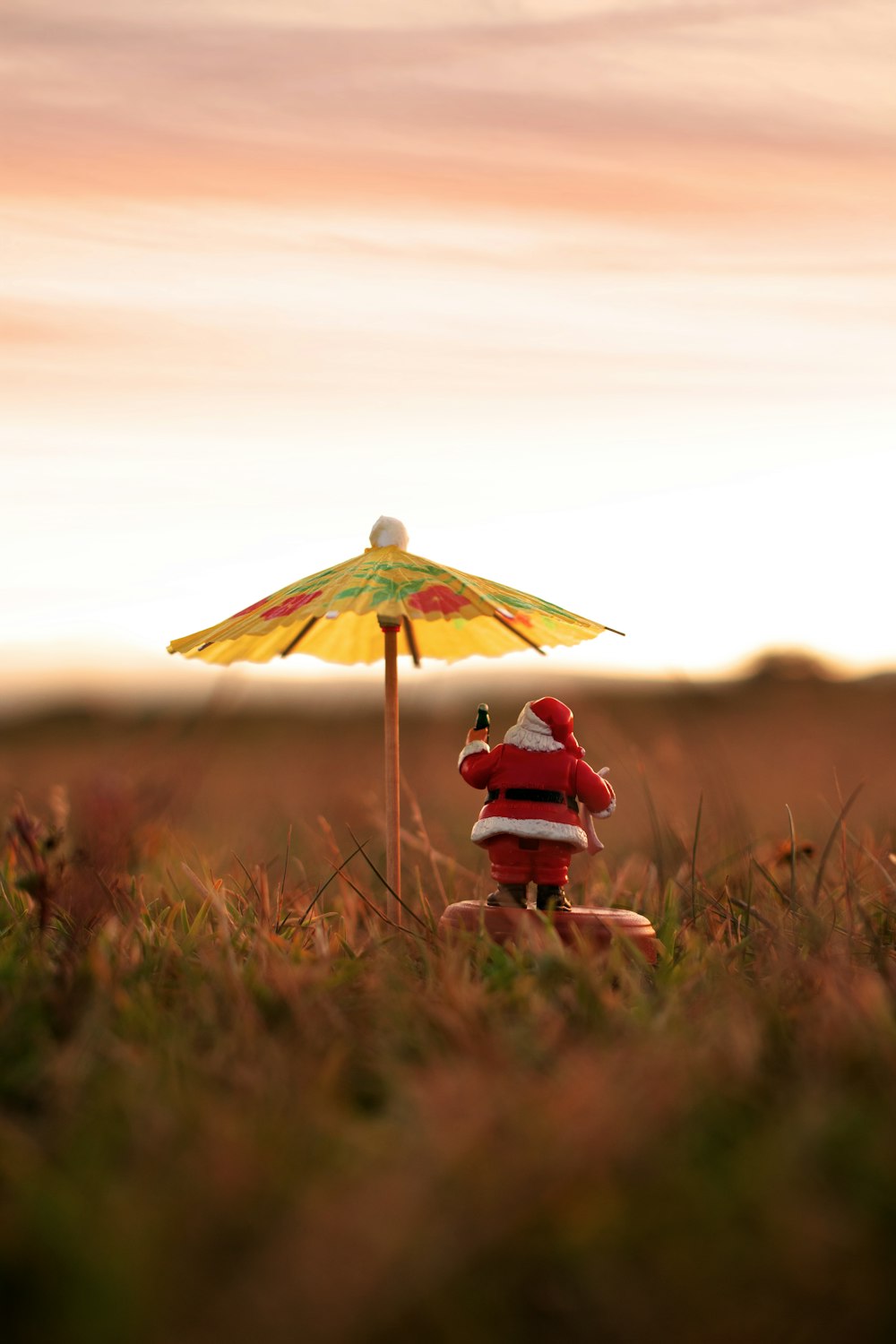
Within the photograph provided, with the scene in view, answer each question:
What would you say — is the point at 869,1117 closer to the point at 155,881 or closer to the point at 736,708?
the point at 155,881

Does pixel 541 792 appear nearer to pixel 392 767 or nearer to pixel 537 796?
pixel 537 796

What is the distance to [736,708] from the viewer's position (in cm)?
1686

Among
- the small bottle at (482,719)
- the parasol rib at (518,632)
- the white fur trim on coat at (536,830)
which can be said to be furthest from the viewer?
the small bottle at (482,719)

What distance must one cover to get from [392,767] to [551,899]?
0.85m

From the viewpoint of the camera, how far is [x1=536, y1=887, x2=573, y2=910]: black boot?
17.2 feet

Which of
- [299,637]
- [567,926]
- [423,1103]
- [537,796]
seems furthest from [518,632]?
[423,1103]

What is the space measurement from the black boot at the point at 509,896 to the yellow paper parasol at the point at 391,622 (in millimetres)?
409

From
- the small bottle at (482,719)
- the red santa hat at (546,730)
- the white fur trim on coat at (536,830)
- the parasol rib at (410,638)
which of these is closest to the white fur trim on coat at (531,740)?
the red santa hat at (546,730)

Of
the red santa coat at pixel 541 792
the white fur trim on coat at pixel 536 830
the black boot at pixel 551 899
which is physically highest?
the red santa coat at pixel 541 792

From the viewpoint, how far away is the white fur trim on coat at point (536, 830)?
16.9 ft

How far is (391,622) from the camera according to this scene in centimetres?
509

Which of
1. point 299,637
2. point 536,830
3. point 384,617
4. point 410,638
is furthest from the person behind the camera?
point 410,638

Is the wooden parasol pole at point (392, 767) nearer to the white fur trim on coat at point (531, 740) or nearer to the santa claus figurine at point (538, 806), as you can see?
the santa claus figurine at point (538, 806)

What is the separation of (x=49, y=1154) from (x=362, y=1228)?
3.44 ft
